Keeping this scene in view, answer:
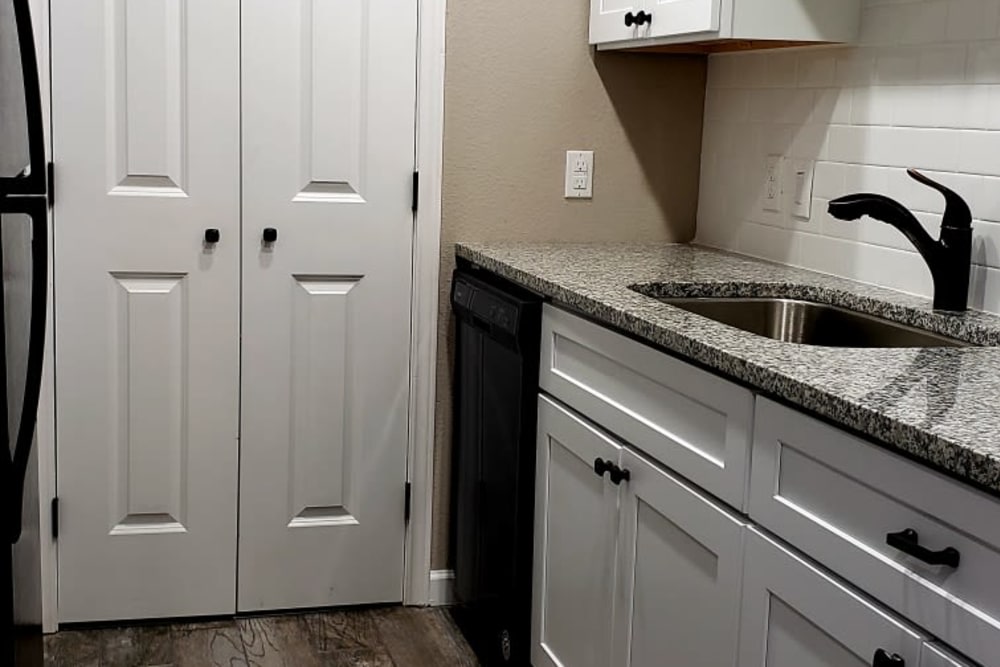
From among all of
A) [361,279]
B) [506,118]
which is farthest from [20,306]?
[506,118]

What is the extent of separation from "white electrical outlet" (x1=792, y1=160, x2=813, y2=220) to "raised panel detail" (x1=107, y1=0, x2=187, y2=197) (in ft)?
4.51

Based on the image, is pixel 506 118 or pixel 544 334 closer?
pixel 544 334

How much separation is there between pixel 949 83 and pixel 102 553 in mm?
2117

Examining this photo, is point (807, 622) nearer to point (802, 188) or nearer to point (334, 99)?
point (802, 188)

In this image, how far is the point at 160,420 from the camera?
2.95 meters

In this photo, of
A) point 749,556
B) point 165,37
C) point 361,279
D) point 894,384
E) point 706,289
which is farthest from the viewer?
point 361,279

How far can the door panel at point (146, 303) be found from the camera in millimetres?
2807

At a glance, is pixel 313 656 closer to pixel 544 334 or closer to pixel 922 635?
pixel 544 334

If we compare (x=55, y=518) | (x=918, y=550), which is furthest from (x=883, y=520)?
(x=55, y=518)

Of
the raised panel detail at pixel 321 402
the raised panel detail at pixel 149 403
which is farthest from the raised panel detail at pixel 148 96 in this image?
the raised panel detail at pixel 321 402

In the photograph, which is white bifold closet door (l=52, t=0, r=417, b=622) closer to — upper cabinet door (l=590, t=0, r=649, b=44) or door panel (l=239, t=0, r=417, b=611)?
door panel (l=239, t=0, r=417, b=611)

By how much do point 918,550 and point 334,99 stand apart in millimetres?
1969

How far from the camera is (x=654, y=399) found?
6.63ft

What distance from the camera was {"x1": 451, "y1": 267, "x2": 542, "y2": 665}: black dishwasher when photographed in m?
2.59
